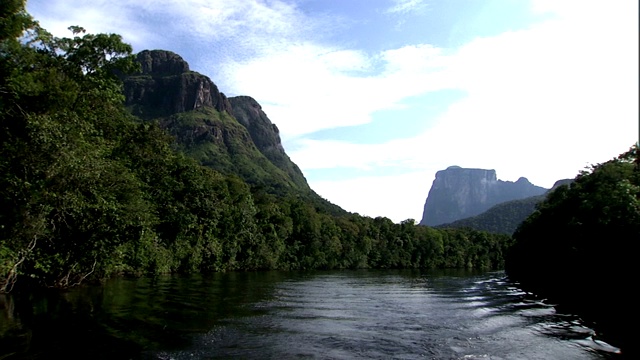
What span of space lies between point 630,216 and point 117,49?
38691 mm

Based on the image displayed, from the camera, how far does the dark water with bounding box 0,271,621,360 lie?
597 inches

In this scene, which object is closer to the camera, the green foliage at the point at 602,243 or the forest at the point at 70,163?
the forest at the point at 70,163

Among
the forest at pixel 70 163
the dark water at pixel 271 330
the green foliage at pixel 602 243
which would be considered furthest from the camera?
the green foliage at pixel 602 243

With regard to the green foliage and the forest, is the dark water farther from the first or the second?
the green foliage

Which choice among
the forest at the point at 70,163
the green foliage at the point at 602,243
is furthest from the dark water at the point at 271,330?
the green foliage at the point at 602,243

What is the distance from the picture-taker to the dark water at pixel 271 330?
49.8 feet

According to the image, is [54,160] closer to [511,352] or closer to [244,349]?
[244,349]

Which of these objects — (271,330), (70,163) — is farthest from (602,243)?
(70,163)

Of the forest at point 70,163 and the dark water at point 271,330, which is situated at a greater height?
the forest at point 70,163

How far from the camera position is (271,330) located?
→ 19438 mm

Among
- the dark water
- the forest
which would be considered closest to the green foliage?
the dark water

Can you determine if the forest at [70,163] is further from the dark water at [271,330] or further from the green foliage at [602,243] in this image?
the green foliage at [602,243]

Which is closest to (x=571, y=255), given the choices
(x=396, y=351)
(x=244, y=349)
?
(x=396, y=351)

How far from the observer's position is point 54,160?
925 inches
